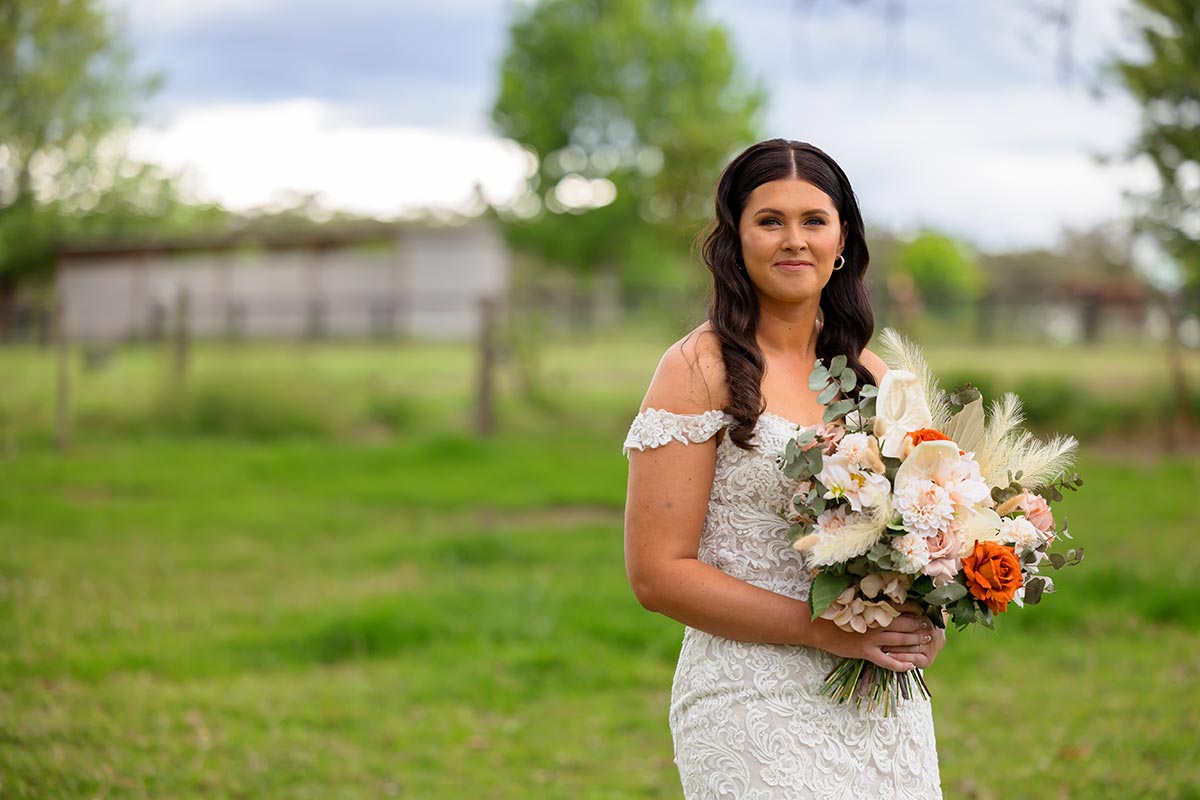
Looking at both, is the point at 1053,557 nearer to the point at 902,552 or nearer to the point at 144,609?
the point at 902,552

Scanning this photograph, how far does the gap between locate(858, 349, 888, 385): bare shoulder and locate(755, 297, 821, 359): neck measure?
0.80 feet

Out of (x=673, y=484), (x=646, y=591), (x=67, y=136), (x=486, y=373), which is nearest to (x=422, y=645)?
(x=646, y=591)

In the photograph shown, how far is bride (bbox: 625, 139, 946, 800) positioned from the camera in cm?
262

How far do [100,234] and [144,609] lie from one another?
949 inches

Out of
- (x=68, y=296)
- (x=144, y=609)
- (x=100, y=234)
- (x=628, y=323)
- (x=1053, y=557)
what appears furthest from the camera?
(x=68, y=296)

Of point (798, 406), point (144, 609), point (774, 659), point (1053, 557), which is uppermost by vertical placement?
point (798, 406)

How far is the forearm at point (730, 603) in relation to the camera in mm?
2613

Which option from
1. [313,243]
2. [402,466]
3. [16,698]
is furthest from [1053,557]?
[313,243]

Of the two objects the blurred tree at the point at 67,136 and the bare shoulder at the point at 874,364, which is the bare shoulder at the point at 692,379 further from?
the blurred tree at the point at 67,136

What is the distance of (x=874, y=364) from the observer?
10.3 feet

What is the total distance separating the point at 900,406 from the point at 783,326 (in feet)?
1.35

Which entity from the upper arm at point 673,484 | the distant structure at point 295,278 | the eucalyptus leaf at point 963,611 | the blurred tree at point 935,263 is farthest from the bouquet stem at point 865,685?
the blurred tree at point 935,263

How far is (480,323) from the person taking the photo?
1585 centimetres

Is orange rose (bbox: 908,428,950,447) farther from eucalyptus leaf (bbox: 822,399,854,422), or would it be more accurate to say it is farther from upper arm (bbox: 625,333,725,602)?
upper arm (bbox: 625,333,725,602)
